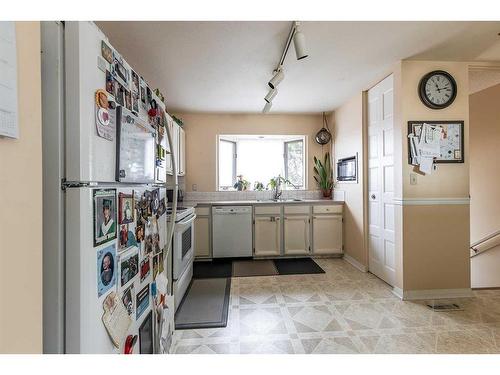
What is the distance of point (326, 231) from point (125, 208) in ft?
10.8

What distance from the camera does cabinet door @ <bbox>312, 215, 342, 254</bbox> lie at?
12.2 ft

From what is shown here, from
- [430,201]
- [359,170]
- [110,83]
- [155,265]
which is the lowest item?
[155,265]

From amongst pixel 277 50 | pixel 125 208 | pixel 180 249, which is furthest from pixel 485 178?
pixel 125 208

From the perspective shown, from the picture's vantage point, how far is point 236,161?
437 cm

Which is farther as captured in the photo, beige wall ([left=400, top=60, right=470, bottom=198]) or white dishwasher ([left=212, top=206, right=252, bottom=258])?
white dishwasher ([left=212, top=206, right=252, bottom=258])

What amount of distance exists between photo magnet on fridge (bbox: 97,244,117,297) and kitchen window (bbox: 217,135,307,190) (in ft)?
11.2

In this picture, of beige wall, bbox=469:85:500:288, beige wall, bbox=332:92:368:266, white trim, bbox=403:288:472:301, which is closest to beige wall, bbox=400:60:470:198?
beige wall, bbox=332:92:368:266

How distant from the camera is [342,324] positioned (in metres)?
1.95

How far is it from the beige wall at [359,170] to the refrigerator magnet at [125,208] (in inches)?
113

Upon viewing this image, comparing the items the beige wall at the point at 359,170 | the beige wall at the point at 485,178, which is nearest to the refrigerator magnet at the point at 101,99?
the beige wall at the point at 359,170

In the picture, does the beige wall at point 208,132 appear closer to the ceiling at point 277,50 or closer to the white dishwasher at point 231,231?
the white dishwasher at point 231,231

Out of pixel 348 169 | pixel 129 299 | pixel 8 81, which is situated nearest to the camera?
pixel 8 81

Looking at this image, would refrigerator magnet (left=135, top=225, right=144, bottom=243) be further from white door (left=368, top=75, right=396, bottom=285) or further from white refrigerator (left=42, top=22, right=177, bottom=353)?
white door (left=368, top=75, right=396, bottom=285)

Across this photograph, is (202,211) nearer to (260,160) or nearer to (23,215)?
(260,160)
